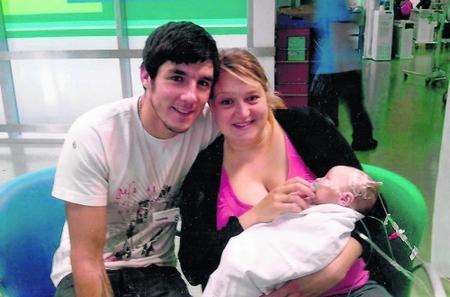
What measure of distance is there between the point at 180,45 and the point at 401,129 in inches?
89.1

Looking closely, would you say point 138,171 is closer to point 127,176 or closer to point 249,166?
point 127,176

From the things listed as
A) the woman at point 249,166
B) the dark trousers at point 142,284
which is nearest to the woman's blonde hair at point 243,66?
the woman at point 249,166

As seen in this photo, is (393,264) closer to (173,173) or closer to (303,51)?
(173,173)

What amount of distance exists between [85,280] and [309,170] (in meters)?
0.65

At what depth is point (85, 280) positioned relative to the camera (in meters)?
1.20

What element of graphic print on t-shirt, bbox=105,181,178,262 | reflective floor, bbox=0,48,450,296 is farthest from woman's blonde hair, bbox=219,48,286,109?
reflective floor, bbox=0,48,450,296

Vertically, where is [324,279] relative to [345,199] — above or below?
below

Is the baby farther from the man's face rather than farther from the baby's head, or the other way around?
the man's face

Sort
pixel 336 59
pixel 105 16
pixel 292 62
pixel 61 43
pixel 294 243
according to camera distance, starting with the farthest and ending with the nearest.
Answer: pixel 61 43 → pixel 105 16 → pixel 292 62 → pixel 336 59 → pixel 294 243

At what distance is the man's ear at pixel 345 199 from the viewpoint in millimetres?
1036

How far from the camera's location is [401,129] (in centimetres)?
295

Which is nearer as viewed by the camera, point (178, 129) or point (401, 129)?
point (178, 129)

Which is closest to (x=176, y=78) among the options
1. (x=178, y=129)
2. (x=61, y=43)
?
(x=178, y=129)

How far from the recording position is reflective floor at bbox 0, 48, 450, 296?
2.39 m
